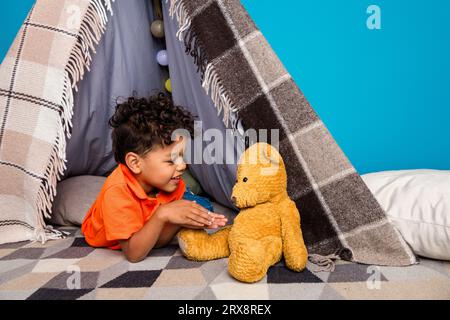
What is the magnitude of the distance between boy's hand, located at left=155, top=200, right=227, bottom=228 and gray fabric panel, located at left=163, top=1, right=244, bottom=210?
0.34 metres

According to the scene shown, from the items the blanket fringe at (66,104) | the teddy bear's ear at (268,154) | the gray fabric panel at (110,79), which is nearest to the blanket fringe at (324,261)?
the teddy bear's ear at (268,154)

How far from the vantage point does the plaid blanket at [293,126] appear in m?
1.15

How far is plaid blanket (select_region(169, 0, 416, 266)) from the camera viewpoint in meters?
1.15

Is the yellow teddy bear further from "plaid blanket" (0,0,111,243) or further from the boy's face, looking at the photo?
"plaid blanket" (0,0,111,243)

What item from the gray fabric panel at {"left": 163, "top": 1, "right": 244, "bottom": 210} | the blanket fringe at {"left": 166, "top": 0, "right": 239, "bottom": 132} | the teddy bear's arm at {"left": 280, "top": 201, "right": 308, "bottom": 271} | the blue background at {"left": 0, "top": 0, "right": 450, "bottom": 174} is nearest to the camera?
the teddy bear's arm at {"left": 280, "top": 201, "right": 308, "bottom": 271}

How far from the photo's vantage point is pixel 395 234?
1.14m

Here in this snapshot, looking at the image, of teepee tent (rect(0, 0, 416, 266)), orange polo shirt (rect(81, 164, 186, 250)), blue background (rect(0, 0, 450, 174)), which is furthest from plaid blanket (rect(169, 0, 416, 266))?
blue background (rect(0, 0, 450, 174))

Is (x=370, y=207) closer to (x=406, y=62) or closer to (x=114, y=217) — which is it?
(x=114, y=217)

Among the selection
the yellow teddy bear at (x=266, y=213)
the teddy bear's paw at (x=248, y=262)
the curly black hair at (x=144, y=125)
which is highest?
the curly black hair at (x=144, y=125)

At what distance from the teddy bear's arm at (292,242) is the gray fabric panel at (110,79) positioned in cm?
96

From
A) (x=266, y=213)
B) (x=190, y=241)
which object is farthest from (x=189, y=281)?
(x=266, y=213)

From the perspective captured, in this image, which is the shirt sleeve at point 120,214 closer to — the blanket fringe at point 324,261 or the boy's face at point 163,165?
the boy's face at point 163,165

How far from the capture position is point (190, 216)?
112 cm
